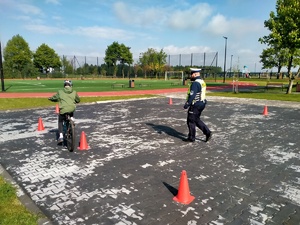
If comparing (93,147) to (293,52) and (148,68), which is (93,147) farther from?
(148,68)

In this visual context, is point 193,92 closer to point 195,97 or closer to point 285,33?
point 195,97

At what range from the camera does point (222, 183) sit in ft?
14.4

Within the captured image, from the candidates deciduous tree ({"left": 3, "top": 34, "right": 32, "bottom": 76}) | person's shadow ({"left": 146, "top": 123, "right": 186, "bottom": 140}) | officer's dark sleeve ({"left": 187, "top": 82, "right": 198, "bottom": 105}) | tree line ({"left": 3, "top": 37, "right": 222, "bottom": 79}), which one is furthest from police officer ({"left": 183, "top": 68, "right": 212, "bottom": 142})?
deciduous tree ({"left": 3, "top": 34, "right": 32, "bottom": 76})

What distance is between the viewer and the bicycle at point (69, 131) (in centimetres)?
601

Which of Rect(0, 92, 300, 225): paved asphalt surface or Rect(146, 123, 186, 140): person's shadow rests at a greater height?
Rect(146, 123, 186, 140): person's shadow

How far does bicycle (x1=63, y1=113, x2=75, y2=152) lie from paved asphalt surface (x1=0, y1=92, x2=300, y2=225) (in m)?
0.22

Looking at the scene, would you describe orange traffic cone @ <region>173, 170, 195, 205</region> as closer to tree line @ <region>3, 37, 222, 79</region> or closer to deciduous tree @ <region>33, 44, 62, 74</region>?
tree line @ <region>3, 37, 222, 79</region>

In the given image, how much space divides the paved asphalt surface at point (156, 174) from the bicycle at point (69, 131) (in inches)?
8.8

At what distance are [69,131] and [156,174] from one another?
266 centimetres

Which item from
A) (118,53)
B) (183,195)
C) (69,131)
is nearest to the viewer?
(183,195)

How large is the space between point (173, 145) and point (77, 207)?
369cm

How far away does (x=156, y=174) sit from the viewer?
4797 mm

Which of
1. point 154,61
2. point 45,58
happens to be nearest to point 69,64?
point 45,58

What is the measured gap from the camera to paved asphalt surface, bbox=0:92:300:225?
3426 mm
